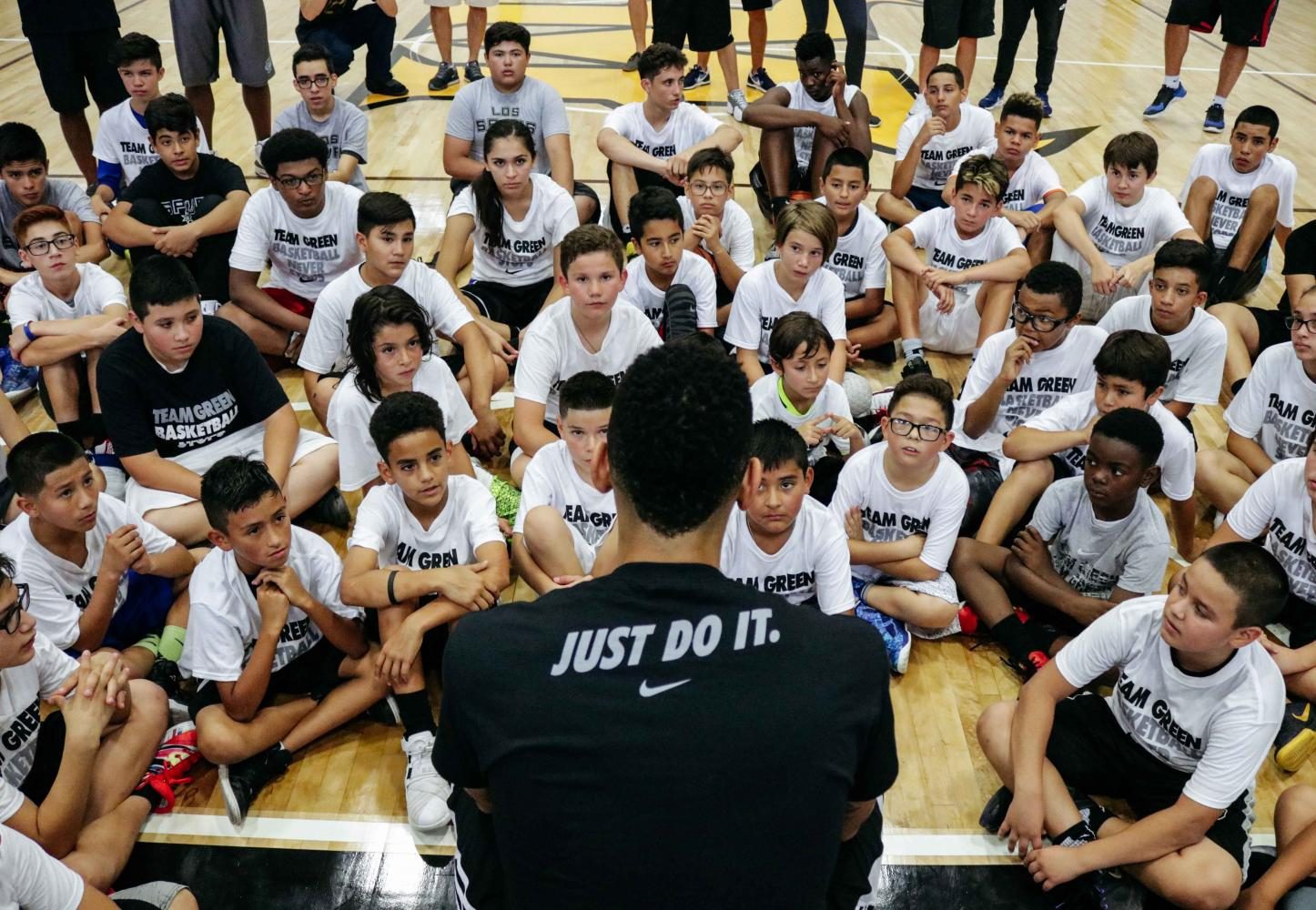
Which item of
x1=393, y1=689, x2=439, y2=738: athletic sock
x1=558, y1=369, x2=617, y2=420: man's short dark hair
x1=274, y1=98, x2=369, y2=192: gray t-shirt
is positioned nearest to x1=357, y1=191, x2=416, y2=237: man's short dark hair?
x1=558, y1=369, x2=617, y2=420: man's short dark hair

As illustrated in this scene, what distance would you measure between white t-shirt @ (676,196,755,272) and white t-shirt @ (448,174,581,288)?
590 millimetres

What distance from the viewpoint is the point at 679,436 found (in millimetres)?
1452

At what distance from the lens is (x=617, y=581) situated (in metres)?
1.44

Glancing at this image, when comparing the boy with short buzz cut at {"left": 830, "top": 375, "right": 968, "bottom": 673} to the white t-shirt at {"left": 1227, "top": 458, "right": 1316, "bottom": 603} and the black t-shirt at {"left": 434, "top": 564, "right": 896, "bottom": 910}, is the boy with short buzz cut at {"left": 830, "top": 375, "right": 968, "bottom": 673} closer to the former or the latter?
the white t-shirt at {"left": 1227, "top": 458, "right": 1316, "bottom": 603}

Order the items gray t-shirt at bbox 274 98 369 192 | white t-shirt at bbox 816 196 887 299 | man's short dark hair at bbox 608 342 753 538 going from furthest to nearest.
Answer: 1. gray t-shirt at bbox 274 98 369 192
2. white t-shirt at bbox 816 196 887 299
3. man's short dark hair at bbox 608 342 753 538

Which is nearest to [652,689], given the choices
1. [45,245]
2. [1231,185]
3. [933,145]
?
[45,245]

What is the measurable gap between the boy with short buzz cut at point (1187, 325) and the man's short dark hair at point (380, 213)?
3106mm

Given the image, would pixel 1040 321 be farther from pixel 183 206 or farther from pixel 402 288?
pixel 183 206

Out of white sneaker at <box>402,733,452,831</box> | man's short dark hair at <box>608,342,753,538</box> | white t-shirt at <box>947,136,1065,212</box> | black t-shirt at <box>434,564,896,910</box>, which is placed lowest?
white sneaker at <box>402,733,452,831</box>

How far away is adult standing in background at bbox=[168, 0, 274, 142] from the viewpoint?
6723mm

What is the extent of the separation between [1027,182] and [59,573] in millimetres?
5097

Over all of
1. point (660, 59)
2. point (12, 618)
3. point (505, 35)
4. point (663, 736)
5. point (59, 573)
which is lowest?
point (59, 573)

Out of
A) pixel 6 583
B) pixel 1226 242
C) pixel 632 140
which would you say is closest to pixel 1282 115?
pixel 1226 242

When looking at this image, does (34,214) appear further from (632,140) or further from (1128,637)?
(1128,637)
